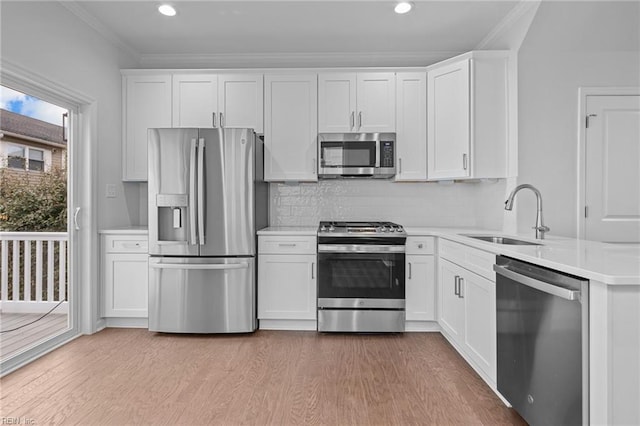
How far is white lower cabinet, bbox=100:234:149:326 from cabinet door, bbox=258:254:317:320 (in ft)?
3.45

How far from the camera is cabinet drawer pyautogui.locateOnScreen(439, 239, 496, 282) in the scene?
2.14 meters

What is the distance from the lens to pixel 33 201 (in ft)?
9.09

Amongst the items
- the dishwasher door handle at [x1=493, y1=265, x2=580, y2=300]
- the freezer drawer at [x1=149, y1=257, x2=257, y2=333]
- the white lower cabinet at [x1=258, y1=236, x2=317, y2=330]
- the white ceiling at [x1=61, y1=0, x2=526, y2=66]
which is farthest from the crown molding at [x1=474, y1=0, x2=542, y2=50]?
the freezer drawer at [x1=149, y1=257, x2=257, y2=333]

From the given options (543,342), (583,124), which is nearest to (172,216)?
(543,342)

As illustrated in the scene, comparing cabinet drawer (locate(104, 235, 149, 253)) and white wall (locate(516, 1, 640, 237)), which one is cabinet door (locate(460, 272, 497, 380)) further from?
cabinet drawer (locate(104, 235, 149, 253))

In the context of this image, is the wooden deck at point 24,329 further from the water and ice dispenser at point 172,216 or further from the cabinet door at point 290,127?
the cabinet door at point 290,127

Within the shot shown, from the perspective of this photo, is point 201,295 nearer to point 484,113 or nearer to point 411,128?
point 411,128

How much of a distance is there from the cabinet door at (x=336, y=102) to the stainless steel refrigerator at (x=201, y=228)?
2.75 ft

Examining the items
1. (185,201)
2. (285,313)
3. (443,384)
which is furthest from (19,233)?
(443,384)

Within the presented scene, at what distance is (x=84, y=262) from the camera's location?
3129mm

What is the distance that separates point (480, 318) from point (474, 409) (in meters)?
0.52

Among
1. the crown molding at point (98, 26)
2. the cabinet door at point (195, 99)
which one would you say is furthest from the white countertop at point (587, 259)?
the crown molding at point (98, 26)

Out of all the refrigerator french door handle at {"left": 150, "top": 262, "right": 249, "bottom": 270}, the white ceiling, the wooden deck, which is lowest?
the wooden deck

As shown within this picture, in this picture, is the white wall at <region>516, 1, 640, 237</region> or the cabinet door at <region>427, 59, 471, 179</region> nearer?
the white wall at <region>516, 1, 640, 237</region>
